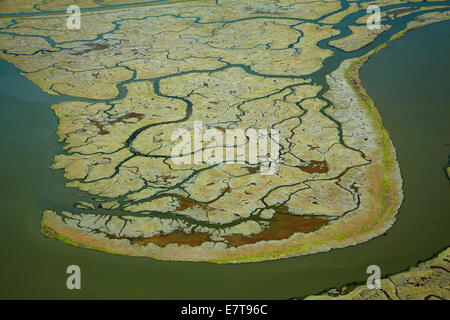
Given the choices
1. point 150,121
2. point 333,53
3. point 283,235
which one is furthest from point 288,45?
point 283,235

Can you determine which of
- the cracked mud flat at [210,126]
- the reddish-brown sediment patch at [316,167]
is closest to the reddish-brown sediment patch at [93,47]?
the cracked mud flat at [210,126]

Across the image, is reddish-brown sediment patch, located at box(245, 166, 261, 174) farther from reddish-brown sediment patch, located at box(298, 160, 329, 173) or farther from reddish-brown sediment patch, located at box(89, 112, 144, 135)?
reddish-brown sediment patch, located at box(89, 112, 144, 135)

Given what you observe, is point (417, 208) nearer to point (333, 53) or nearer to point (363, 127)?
point (363, 127)

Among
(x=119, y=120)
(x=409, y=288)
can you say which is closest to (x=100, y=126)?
(x=119, y=120)

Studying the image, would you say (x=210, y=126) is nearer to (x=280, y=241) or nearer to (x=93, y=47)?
(x=280, y=241)

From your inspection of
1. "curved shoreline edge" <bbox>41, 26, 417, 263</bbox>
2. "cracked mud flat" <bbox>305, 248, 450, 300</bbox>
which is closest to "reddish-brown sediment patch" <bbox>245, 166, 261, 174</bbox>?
"curved shoreline edge" <bbox>41, 26, 417, 263</bbox>

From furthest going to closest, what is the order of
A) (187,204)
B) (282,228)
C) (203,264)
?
(187,204) → (282,228) → (203,264)
